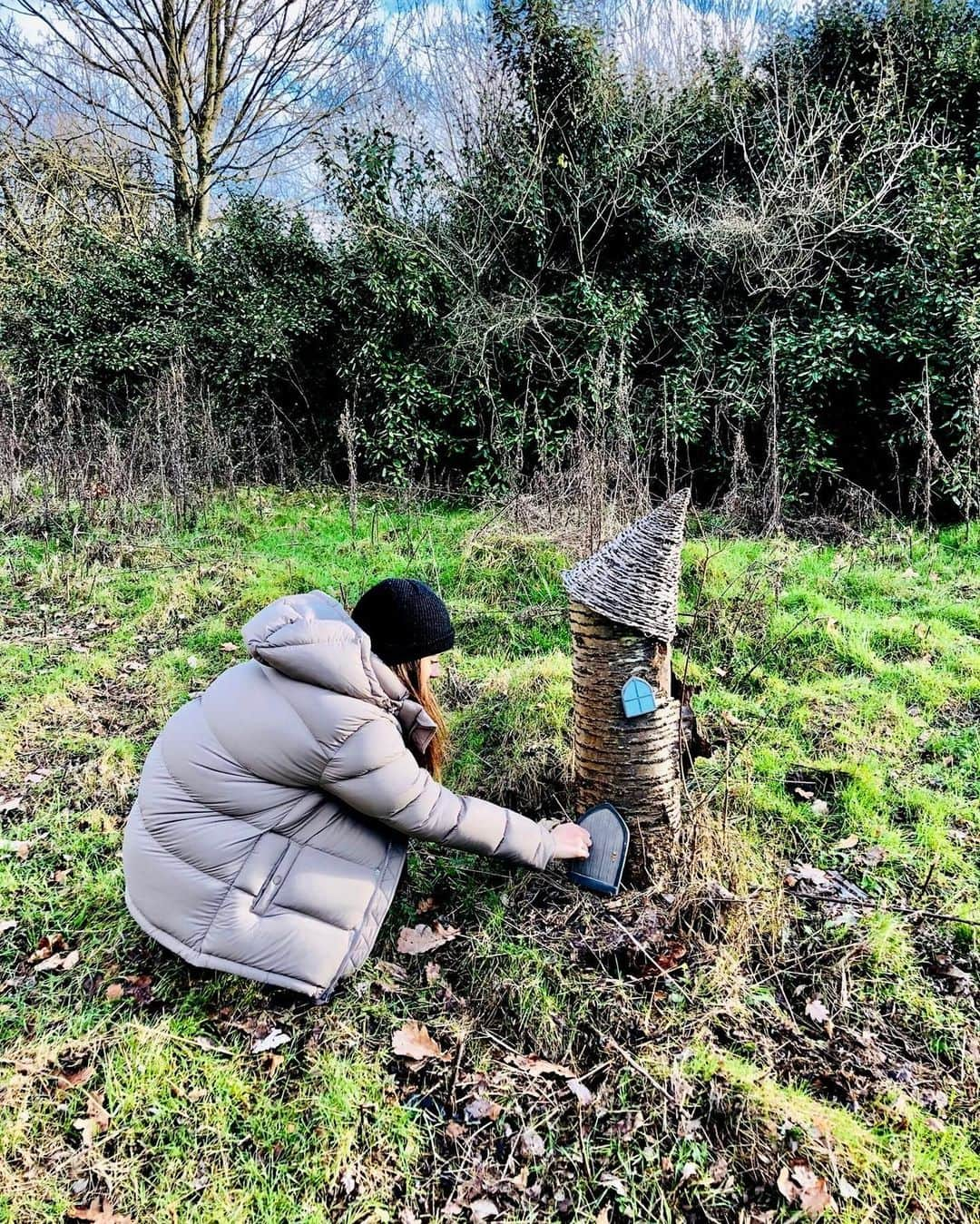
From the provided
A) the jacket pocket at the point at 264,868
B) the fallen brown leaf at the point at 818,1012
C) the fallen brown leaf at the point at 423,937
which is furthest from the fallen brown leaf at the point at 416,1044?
the fallen brown leaf at the point at 818,1012

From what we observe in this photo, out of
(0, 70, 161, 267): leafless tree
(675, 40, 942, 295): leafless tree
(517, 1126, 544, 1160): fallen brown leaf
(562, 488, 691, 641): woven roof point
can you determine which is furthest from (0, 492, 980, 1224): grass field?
(0, 70, 161, 267): leafless tree

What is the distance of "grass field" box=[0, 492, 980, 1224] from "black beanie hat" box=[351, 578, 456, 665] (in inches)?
40.3

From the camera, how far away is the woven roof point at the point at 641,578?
250cm

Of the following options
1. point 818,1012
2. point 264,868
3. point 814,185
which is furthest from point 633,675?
point 814,185

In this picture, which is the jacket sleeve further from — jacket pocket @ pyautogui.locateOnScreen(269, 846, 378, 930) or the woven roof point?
the woven roof point

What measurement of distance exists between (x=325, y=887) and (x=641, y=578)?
1393 mm

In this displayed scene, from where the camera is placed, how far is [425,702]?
2514 millimetres

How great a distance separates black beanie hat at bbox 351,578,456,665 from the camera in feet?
7.70

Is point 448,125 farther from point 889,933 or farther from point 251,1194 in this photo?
point 251,1194

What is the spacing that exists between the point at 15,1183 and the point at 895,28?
1198 cm

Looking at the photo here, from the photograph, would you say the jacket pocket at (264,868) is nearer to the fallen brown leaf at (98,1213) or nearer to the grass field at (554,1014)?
the grass field at (554,1014)

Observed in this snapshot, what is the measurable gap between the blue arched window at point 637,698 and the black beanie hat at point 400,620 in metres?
0.66

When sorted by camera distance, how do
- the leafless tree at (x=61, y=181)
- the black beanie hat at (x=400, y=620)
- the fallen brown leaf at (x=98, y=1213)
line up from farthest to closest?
1. the leafless tree at (x=61, y=181)
2. the black beanie hat at (x=400, y=620)
3. the fallen brown leaf at (x=98, y=1213)

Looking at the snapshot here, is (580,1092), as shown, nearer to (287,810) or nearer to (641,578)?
(287,810)
